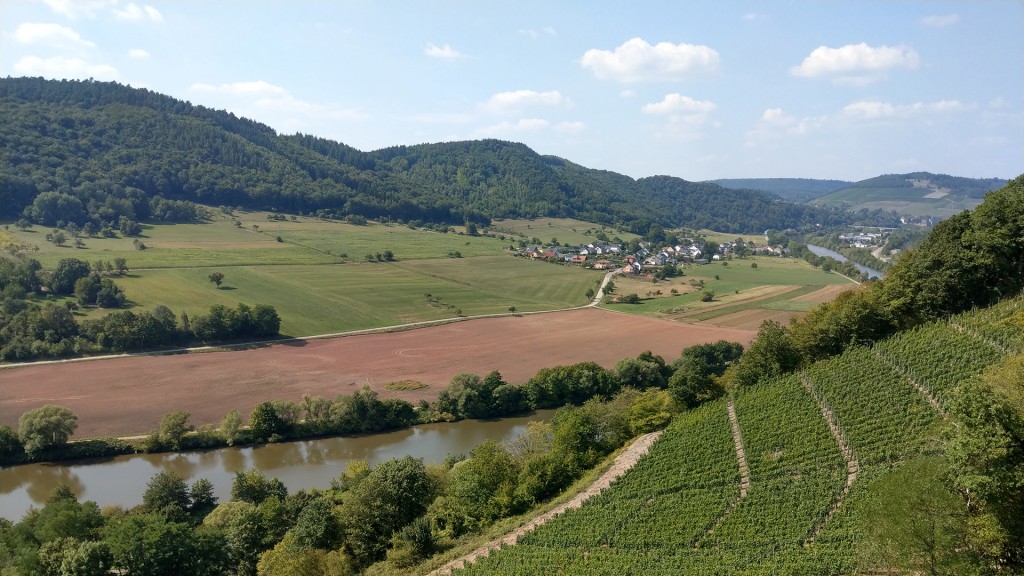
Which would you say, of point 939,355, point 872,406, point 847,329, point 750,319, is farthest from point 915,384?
point 750,319

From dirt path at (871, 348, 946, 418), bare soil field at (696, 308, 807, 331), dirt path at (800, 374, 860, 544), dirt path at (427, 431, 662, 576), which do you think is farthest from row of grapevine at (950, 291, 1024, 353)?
bare soil field at (696, 308, 807, 331)

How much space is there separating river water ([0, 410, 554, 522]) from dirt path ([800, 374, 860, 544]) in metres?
28.2

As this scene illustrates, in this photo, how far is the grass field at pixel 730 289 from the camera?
99.2 metres

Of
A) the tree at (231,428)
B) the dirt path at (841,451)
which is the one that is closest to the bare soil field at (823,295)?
the dirt path at (841,451)

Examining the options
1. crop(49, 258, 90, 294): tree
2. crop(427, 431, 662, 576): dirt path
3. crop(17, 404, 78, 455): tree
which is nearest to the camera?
crop(427, 431, 662, 576): dirt path

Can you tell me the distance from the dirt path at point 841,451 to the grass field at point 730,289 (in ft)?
191

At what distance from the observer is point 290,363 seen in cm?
7050

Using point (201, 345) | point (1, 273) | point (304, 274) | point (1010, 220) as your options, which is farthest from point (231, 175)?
point (1010, 220)

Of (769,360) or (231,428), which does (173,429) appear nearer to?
(231,428)

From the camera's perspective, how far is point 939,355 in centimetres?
3234

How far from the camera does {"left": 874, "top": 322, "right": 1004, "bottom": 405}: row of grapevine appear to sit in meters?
29.5

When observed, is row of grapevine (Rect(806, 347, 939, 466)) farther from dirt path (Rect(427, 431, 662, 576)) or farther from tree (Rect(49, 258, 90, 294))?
tree (Rect(49, 258, 90, 294))

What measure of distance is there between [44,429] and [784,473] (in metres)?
55.5

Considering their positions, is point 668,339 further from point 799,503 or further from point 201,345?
point 201,345
